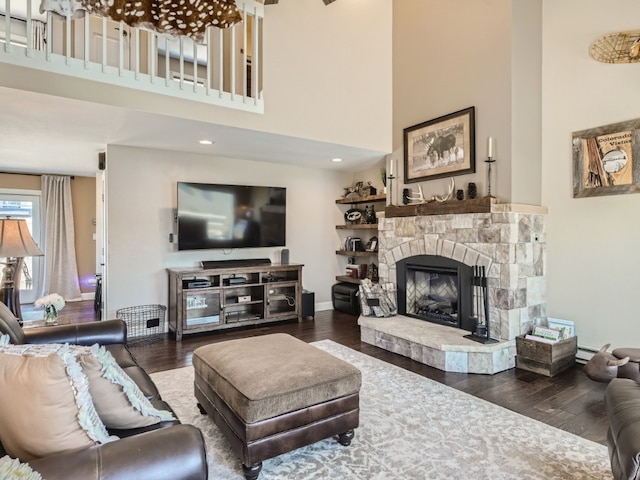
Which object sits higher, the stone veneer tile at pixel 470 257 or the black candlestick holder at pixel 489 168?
the black candlestick holder at pixel 489 168

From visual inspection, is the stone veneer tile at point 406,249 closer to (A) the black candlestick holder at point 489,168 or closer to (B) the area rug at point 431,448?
(A) the black candlestick holder at point 489,168

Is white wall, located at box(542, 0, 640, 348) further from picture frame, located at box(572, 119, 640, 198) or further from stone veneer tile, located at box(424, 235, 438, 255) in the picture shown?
stone veneer tile, located at box(424, 235, 438, 255)

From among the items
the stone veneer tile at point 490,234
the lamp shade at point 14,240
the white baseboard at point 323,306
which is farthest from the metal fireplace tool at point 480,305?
the lamp shade at point 14,240

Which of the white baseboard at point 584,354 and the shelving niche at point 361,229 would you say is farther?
the shelving niche at point 361,229

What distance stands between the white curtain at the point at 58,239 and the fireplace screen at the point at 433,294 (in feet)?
20.0

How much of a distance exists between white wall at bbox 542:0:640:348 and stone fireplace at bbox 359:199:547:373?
0.21 m

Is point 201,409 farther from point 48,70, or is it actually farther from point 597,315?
point 597,315

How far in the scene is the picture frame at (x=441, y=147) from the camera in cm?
386

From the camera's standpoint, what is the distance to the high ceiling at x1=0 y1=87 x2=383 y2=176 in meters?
3.18

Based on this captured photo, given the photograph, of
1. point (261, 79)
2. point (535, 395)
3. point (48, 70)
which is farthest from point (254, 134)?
point (535, 395)

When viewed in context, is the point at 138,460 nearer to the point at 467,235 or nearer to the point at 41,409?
the point at 41,409

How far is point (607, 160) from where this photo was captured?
11.0 ft

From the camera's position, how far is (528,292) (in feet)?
11.9

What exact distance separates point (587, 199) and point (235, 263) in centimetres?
402
